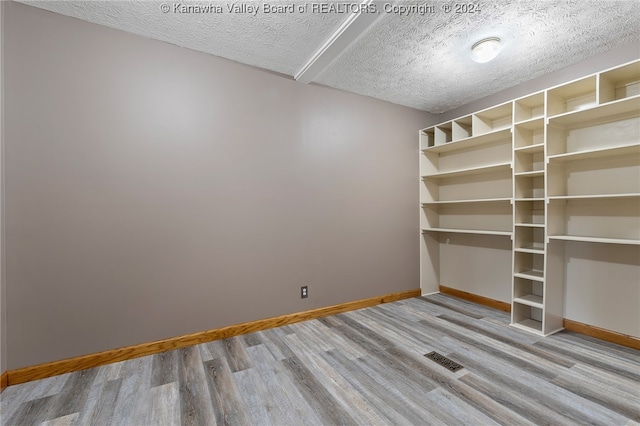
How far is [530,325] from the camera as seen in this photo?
8.71ft

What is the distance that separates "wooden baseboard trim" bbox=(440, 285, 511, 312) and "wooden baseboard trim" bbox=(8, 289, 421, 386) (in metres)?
1.28

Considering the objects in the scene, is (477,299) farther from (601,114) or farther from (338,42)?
(338,42)

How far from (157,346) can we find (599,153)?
13.0ft

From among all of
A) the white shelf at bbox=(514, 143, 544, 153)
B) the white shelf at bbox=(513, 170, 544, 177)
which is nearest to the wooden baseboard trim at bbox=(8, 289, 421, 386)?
the white shelf at bbox=(513, 170, 544, 177)

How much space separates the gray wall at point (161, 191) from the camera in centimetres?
188

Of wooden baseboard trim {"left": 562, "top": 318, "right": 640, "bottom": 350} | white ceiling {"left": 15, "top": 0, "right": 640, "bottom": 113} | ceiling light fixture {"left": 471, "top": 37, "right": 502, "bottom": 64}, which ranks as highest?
white ceiling {"left": 15, "top": 0, "right": 640, "bottom": 113}

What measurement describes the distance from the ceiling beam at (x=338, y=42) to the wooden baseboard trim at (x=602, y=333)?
3211 millimetres

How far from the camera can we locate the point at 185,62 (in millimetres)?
2359

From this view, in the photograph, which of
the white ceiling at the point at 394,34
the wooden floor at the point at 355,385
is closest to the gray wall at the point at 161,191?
the white ceiling at the point at 394,34

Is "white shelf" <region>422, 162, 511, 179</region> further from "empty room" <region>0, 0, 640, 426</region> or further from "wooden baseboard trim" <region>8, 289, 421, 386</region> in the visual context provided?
"wooden baseboard trim" <region>8, 289, 421, 386</region>

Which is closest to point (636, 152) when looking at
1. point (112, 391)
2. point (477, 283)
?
point (477, 283)

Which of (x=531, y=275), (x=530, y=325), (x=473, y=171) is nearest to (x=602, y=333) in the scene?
(x=530, y=325)

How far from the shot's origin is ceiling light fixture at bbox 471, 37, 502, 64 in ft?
7.18

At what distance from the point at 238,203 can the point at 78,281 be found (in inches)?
51.2
